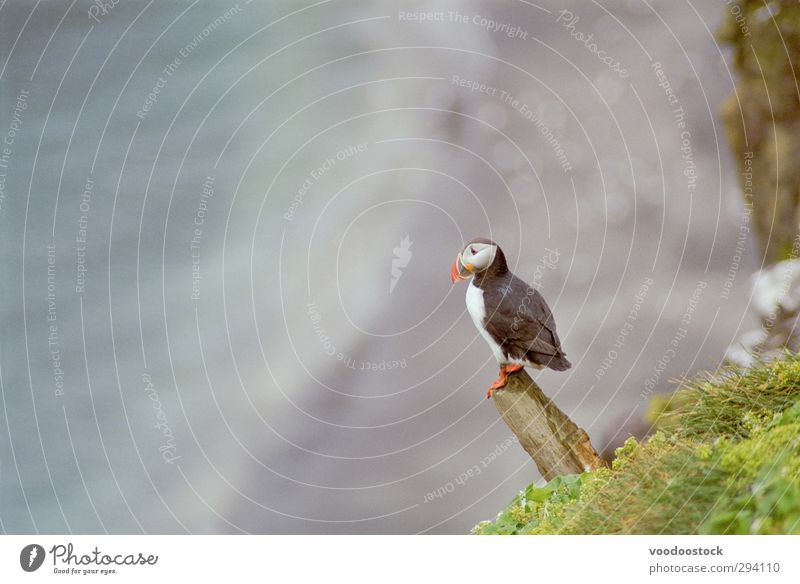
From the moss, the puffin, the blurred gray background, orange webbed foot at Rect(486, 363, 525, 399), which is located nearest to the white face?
the puffin

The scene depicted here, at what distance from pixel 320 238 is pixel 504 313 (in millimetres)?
912

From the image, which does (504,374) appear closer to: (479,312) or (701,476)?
(479,312)

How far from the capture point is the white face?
3352mm

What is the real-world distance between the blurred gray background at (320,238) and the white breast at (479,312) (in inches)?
6.4

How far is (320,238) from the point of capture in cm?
354

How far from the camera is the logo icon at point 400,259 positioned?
11.5ft

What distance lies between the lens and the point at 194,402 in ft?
11.5

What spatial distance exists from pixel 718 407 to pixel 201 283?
Answer: 7.53 ft

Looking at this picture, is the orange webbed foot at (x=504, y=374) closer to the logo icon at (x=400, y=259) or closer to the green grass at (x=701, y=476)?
the green grass at (x=701, y=476)

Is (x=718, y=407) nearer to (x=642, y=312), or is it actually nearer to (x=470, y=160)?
(x=642, y=312)

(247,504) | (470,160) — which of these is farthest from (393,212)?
(247,504)

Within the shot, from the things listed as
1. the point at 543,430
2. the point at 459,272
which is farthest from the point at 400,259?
the point at 543,430
